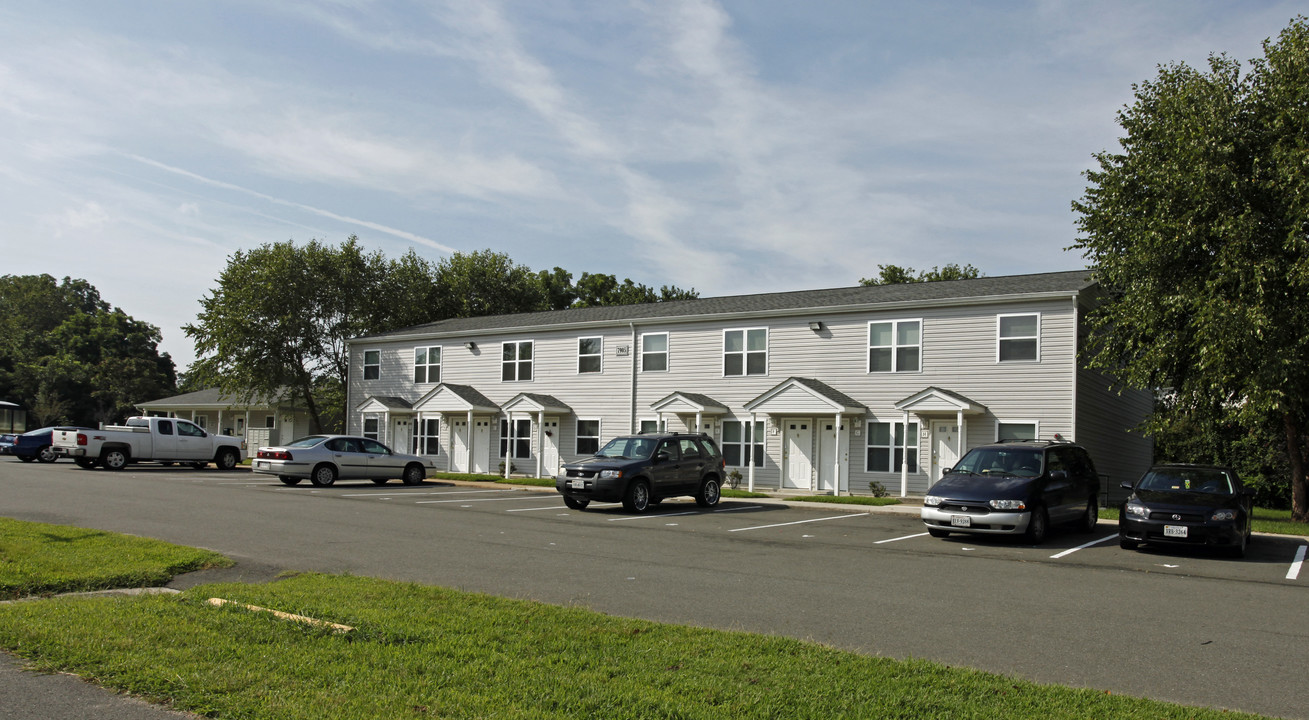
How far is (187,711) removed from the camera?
4629mm

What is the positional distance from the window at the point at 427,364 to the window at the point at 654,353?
9749 millimetres

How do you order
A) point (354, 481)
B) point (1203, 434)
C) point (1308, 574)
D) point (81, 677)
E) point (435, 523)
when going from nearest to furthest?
point (81, 677) < point (1308, 574) < point (435, 523) < point (354, 481) < point (1203, 434)

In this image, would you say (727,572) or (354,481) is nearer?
(727,572)

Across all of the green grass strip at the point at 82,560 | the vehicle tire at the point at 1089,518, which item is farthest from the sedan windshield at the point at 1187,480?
the green grass strip at the point at 82,560

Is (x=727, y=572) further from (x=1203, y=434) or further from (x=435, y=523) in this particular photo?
(x=1203, y=434)

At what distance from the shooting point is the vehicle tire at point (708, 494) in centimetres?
1998

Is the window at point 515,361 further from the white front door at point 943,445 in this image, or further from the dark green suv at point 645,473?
the white front door at point 943,445

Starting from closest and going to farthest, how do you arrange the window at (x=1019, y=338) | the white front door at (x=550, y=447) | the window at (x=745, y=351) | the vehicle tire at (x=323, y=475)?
the window at (x=1019, y=338) < the vehicle tire at (x=323, y=475) < the window at (x=745, y=351) < the white front door at (x=550, y=447)

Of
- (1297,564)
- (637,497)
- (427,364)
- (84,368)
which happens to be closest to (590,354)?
(427,364)

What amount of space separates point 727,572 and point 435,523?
21.3 feet

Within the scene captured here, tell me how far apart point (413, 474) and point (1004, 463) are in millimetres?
17131

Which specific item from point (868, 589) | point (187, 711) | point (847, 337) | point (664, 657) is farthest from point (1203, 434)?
point (187, 711)

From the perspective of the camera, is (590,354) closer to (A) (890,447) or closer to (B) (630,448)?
(A) (890,447)

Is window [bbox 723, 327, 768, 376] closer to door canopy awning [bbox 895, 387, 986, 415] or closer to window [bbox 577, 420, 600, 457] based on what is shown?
door canopy awning [bbox 895, 387, 986, 415]
